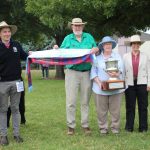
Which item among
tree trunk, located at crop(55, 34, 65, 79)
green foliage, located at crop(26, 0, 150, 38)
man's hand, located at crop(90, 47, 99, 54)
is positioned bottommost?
tree trunk, located at crop(55, 34, 65, 79)

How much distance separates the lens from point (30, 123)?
1074 centimetres

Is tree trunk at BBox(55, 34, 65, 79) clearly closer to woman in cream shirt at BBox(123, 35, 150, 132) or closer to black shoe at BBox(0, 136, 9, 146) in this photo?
woman in cream shirt at BBox(123, 35, 150, 132)

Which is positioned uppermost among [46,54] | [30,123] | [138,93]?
[46,54]

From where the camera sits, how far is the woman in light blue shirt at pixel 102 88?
8.88 metres

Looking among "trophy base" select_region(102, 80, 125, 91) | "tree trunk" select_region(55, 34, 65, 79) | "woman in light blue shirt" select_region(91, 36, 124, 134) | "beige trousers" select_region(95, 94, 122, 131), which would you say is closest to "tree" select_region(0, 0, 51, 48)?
"tree trunk" select_region(55, 34, 65, 79)

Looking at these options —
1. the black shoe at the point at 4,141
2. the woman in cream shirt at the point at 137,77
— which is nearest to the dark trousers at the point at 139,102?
the woman in cream shirt at the point at 137,77

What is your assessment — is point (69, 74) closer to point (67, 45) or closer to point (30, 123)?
point (67, 45)

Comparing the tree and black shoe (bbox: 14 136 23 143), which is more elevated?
the tree

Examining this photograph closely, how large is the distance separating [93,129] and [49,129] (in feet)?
3.07

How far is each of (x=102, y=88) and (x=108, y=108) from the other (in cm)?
52

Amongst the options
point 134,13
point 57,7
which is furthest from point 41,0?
point 134,13

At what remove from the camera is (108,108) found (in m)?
9.11

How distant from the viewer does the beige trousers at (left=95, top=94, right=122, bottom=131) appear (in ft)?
29.6

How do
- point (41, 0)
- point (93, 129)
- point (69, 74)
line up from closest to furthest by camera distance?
1. point (69, 74)
2. point (93, 129)
3. point (41, 0)
